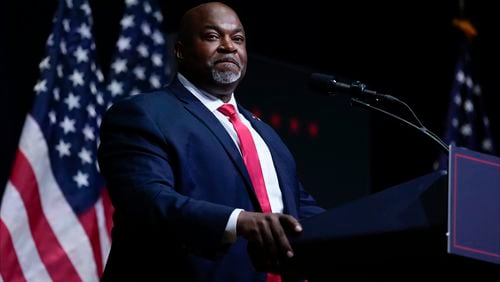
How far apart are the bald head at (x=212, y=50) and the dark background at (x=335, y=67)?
6.05 ft

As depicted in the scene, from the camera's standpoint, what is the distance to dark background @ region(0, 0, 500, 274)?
4.65 meters

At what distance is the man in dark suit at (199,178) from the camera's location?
2.25m

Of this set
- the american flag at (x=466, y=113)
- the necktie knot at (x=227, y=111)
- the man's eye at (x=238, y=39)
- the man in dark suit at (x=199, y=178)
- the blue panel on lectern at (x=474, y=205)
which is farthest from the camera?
the american flag at (x=466, y=113)

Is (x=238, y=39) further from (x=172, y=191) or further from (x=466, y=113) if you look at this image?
(x=466, y=113)

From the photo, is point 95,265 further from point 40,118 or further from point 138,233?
point 138,233

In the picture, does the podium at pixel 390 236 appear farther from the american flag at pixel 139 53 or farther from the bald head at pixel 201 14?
the american flag at pixel 139 53

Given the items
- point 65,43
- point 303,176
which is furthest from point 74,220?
point 303,176

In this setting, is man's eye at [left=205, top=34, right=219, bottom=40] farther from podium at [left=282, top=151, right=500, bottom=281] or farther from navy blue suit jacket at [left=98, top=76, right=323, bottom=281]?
podium at [left=282, top=151, right=500, bottom=281]

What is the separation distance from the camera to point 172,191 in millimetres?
A: 2359

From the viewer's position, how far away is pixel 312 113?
5348mm

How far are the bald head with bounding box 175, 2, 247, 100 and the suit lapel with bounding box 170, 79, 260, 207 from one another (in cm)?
8

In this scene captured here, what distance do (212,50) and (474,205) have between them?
1108 mm

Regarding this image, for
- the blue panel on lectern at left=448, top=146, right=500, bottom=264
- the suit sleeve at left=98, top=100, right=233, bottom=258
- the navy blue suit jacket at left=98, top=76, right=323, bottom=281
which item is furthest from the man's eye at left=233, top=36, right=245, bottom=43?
the blue panel on lectern at left=448, top=146, right=500, bottom=264

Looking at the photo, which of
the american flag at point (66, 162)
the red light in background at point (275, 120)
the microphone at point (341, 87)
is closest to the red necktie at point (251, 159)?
the microphone at point (341, 87)
